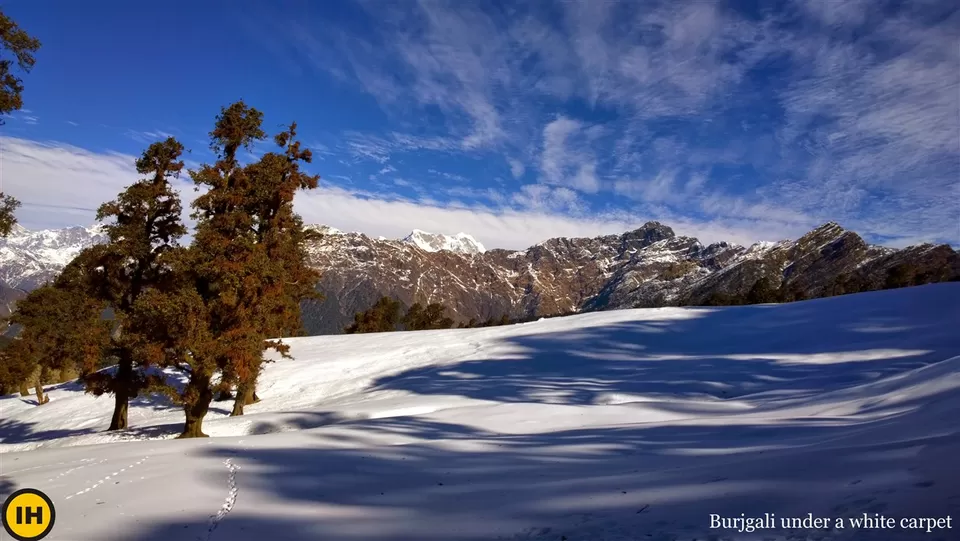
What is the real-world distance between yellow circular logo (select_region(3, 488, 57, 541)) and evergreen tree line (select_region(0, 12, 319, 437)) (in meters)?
9.14

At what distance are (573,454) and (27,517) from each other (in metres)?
7.92

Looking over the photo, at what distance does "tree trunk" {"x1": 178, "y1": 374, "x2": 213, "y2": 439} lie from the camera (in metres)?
16.5

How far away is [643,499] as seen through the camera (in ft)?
18.6

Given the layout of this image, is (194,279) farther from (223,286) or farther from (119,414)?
(119,414)

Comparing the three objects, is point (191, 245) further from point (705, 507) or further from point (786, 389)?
point (786, 389)

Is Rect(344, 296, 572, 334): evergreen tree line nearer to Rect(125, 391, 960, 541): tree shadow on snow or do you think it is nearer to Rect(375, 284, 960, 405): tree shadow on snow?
Rect(375, 284, 960, 405): tree shadow on snow

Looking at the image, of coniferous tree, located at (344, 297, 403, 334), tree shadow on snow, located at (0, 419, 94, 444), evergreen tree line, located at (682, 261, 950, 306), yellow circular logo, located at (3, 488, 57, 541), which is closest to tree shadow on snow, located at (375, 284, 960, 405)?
yellow circular logo, located at (3, 488, 57, 541)

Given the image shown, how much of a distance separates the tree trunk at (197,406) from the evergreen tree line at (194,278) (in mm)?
40

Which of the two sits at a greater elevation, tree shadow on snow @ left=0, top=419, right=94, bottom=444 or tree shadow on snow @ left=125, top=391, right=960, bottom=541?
tree shadow on snow @ left=125, top=391, right=960, bottom=541

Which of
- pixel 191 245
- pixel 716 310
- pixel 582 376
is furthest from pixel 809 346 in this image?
pixel 191 245

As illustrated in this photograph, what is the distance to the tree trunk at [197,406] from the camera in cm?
1648

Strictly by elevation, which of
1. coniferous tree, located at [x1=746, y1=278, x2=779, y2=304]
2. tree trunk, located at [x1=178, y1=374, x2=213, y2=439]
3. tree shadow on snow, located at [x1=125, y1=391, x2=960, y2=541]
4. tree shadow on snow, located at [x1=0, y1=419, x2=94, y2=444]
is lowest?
tree shadow on snow, located at [x1=0, y1=419, x2=94, y2=444]

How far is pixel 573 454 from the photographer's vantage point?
9.05m

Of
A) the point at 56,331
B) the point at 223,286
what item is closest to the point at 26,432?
the point at 56,331
